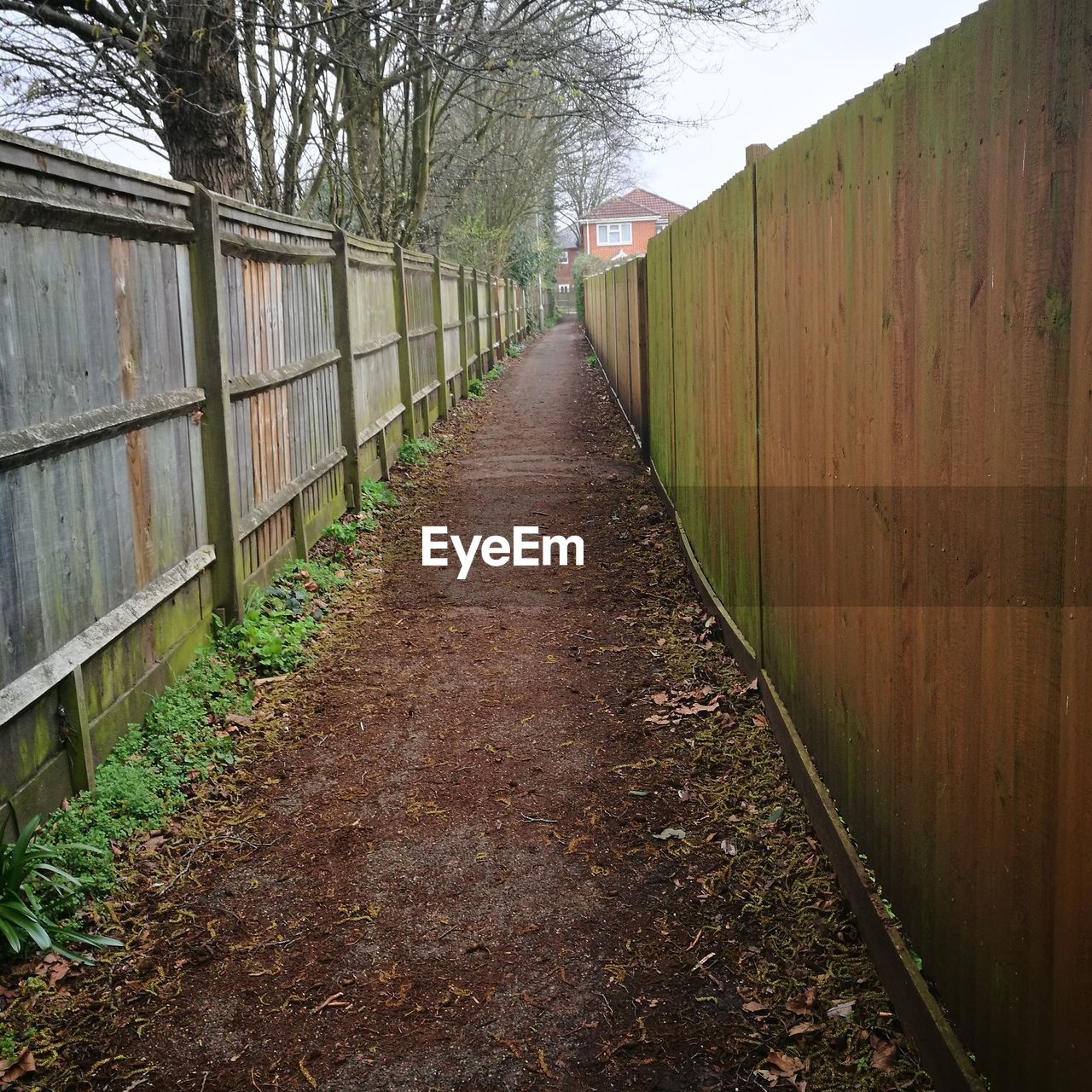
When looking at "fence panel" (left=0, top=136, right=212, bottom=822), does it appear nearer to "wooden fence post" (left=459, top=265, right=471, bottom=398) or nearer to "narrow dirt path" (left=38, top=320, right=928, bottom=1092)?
"narrow dirt path" (left=38, top=320, right=928, bottom=1092)

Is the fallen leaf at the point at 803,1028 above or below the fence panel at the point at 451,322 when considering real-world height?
below

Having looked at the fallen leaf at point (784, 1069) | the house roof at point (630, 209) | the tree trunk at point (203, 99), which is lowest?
the fallen leaf at point (784, 1069)

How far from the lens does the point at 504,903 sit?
12.2 feet

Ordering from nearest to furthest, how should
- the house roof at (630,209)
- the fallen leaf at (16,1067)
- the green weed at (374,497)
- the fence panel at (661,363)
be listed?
1. the fallen leaf at (16,1067)
2. the fence panel at (661,363)
3. the green weed at (374,497)
4. the house roof at (630,209)

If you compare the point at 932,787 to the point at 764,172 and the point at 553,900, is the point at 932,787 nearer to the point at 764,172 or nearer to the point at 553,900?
the point at 553,900

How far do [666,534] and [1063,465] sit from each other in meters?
7.00

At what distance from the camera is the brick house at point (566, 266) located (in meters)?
87.6

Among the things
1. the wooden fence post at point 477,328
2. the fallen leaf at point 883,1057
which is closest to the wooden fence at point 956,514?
the fallen leaf at point 883,1057

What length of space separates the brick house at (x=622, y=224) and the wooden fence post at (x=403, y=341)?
74095mm

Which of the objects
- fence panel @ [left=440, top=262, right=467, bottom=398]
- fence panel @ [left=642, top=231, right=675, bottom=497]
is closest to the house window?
fence panel @ [left=440, top=262, right=467, bottom=398]

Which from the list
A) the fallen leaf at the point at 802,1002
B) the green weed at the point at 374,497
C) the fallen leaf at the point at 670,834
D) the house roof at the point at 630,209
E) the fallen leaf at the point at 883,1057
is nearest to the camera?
the fallen leaf at the point at 883,1057

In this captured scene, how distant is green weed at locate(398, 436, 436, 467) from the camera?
493 inches

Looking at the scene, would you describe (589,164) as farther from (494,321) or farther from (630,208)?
(630,208)

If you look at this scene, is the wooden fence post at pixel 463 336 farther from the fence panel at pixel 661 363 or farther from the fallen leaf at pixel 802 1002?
the fallen leaf at pixel 802 1002
